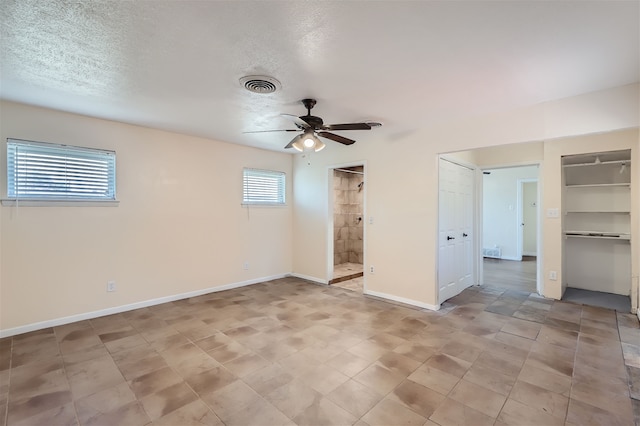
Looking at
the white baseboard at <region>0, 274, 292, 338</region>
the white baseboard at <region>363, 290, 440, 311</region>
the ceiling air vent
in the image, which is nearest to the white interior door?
the white baseboard at <region>363, 290, 440, 311</region>

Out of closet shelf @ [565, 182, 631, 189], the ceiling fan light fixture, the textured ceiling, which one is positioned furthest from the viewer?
closet shelf @ [565, 182, 631, 189]

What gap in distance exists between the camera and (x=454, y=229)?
4.41m

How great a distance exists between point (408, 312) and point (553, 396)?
1.80m

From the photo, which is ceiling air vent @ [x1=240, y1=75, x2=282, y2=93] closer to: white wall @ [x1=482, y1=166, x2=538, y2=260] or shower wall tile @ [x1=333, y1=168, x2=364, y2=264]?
shower wall tile @ [x1=333, y1=168, x2=364, y2=264]

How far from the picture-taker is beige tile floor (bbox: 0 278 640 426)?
6.32 ft

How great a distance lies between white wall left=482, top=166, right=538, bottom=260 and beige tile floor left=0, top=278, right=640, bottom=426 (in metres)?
4.10

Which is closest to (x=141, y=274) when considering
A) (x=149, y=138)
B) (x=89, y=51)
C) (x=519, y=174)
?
(x=149, y=138)

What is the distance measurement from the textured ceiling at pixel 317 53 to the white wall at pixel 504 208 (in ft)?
17.7

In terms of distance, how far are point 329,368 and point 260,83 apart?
2.47 meters

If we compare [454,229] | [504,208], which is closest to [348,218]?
[454,229]

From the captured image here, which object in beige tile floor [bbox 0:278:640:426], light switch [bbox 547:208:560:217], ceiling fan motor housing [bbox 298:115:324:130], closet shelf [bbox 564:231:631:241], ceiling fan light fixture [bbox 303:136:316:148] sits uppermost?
ceiling fan motor housing [bbox 298:115:324:130]

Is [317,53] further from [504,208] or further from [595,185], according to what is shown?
[504,208]

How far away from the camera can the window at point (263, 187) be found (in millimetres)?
5211

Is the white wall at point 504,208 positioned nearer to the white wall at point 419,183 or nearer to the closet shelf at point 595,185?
the closet shelf at point 595,185
